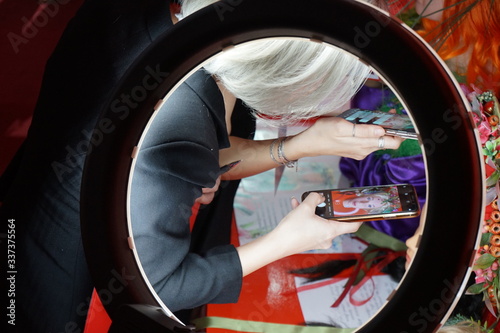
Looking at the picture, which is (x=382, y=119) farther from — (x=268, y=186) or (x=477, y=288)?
(x=477, y=288)

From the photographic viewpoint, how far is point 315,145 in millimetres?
576

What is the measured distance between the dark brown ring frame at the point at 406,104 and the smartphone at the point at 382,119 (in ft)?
0.33

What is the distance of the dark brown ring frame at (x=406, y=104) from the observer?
325 mm

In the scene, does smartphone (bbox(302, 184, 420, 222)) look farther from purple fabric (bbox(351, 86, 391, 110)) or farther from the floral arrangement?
the floral arrangement

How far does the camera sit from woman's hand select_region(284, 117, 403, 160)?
0.52 metres

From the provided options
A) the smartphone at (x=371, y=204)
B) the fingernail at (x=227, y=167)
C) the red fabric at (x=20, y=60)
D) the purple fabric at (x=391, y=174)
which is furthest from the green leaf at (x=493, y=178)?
the red fabric at (x=20, y=60)

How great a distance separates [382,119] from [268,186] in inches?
8.2

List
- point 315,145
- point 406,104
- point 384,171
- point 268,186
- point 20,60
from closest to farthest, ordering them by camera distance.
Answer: point 406,104 < point 315,145 < point 268,186 < point 384,171 < point 20,60

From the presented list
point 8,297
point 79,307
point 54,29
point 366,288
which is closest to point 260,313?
point 366,288

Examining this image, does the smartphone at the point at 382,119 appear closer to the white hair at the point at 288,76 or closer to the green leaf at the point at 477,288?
the white hair at the point at 288,76

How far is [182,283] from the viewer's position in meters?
0.48

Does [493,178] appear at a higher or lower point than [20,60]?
lower

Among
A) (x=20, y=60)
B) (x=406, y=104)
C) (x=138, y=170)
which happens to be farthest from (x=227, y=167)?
(x=20, y=60)

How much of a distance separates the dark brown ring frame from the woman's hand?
0.16 meters
